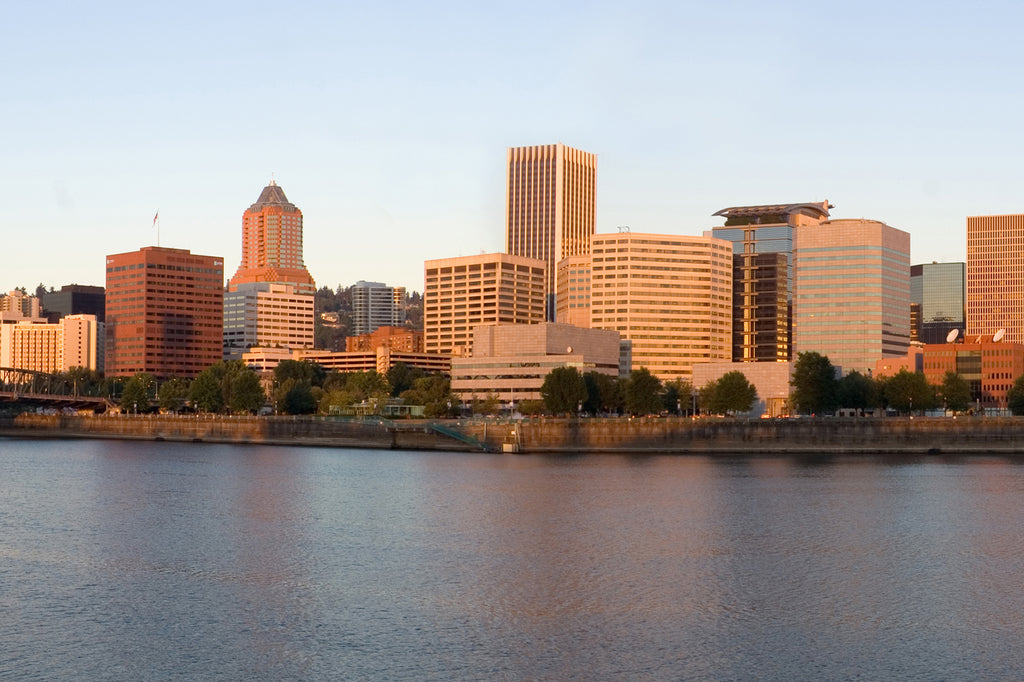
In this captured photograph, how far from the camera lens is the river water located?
1893 inches

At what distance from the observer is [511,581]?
63656 mm

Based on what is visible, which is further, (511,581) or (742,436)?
(742,436)

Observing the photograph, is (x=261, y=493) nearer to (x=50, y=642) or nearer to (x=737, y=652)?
(x=50, y=642)

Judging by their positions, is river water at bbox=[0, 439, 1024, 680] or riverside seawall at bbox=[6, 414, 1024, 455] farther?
riverside seawall at bbox=[6, 414, 1024, 455]

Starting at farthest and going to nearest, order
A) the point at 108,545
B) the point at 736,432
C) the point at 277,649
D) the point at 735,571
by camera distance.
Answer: the point at 736,432 < the point at 108,545 < the point at 735,571 < the point at 277,649

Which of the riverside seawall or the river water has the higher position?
the riverside seawall

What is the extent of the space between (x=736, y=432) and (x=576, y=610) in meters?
124

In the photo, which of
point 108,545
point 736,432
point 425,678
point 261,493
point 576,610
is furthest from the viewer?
point 736,432

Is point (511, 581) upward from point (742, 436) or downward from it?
downward

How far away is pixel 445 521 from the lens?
287 ft

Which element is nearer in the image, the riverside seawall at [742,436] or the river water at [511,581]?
the river water at [511,581]

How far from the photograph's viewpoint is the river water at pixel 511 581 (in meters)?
48.1

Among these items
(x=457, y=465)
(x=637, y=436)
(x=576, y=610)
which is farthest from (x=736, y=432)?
(x=576, y=610)

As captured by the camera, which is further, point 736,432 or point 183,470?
point 736,432
